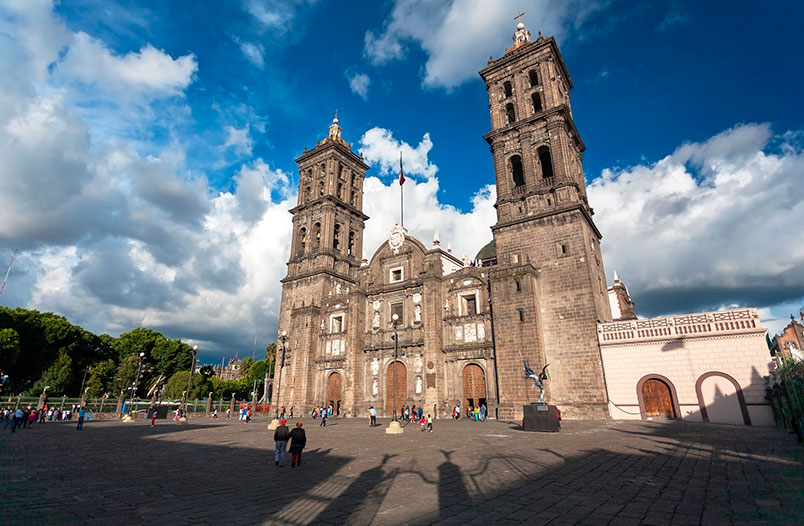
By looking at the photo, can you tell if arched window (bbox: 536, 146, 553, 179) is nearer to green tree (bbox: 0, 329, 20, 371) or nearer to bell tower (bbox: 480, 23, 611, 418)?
bell tower (bbox: 480, 23, 611, 418)

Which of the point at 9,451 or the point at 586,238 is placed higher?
the point at 586,238

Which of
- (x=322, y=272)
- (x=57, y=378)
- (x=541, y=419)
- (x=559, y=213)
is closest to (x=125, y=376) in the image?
(x=57, y=378)

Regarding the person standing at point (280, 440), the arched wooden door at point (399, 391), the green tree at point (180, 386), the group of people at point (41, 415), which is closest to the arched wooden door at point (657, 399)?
the arched wooden door at point (399, 391)

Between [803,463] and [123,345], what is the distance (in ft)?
218

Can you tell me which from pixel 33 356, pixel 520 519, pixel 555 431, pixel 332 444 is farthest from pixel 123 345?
pixel 520 519

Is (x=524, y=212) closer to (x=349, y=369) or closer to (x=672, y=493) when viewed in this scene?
(x=349, y=369)

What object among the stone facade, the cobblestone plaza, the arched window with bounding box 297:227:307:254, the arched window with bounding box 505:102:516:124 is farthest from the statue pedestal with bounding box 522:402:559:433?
the arched window with bounding box 297:227:307:254

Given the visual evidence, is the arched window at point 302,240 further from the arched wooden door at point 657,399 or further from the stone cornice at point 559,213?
the arched wooden door at point 657,399

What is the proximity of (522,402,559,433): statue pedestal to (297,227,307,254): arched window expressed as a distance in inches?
1265

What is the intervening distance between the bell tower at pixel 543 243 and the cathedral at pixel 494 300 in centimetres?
8

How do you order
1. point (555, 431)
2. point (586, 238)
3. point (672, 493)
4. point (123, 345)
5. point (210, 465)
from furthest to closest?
point (123, 345) → point (586, 238) → point (555, 431) → point (210, 465) → point (672, 493)

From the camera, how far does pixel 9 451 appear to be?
41.9 ft

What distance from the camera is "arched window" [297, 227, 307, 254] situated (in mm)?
45697

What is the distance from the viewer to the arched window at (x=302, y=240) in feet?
150
